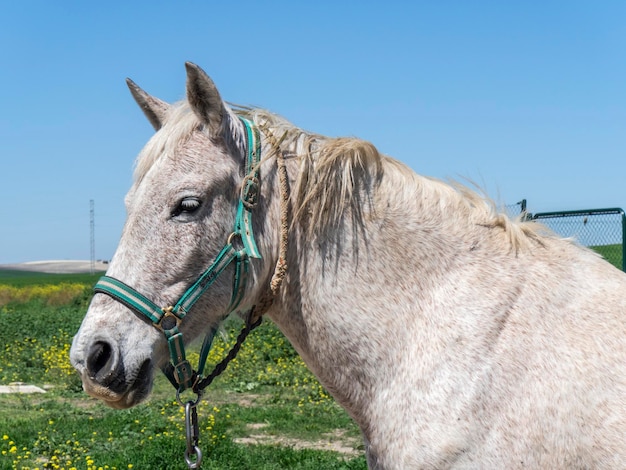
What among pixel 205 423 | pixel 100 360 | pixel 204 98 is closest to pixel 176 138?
pixel 204 98

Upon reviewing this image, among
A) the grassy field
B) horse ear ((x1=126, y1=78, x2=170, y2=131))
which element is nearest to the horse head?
horse ear ((x1=126, y1=78, x2=170, y2=131))

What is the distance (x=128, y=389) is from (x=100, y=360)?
5.0 inches

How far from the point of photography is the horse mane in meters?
2.35

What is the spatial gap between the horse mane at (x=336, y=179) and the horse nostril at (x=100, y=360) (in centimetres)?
57

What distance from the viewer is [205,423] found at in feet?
23.8

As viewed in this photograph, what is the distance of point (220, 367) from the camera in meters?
2.57

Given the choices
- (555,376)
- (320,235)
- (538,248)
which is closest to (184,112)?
(320,235)

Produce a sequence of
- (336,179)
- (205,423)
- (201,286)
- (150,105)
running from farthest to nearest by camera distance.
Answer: (205,423), (150,105), (336,179), (201,286)

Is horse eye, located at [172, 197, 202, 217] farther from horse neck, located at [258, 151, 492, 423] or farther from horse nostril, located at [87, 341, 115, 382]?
horse nostril, located at [87, 341, 115, 382]

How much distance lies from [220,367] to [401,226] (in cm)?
84

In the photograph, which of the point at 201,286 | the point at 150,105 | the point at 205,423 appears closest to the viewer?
the point at 201,286

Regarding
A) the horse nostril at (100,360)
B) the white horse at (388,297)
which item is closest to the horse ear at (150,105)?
the white horse at (388,297)

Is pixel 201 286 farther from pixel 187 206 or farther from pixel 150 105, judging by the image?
pixel 150 105

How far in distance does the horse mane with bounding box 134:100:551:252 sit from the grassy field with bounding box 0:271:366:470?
278cm
